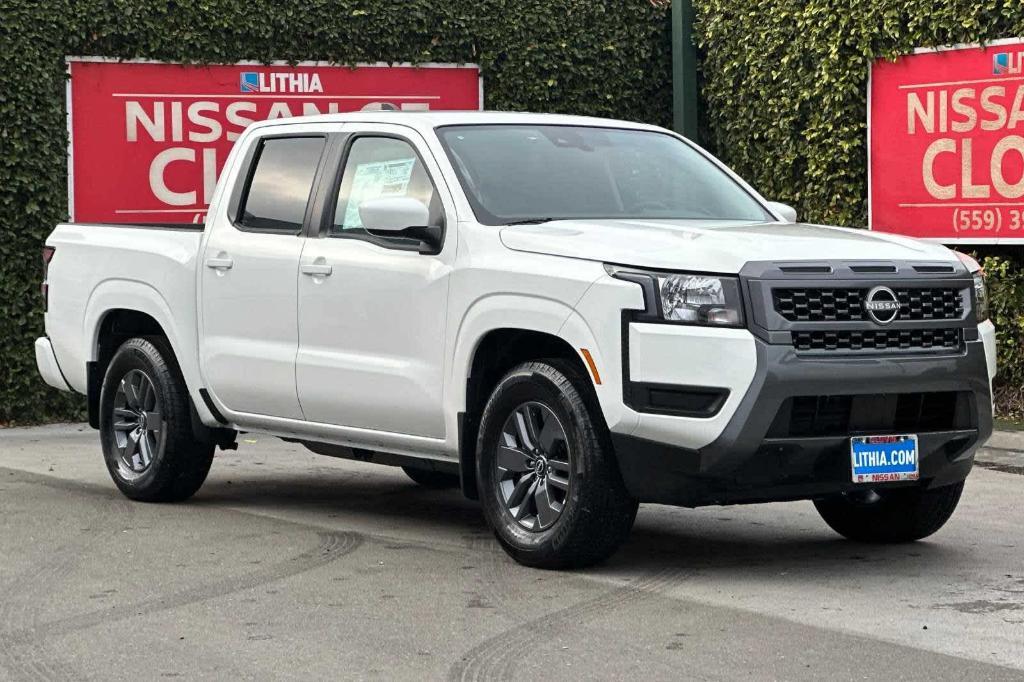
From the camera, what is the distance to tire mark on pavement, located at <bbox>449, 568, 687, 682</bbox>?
6000 mm

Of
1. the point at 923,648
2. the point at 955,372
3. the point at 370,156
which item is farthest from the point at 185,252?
the point at 923,648

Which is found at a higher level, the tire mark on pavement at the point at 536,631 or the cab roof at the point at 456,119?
the cab roof at the point at 456,119

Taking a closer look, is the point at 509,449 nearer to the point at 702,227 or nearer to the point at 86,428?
the point at 702,227

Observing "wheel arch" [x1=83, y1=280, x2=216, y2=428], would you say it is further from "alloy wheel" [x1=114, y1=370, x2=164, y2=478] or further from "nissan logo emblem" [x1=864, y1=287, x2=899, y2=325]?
"nissan logo emblem" [x1=864, y1=287, x2=899, y2=325]

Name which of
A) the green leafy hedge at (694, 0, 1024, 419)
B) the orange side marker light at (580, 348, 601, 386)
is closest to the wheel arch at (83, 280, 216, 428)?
the orange side marker light at (580, 348, 601, 386)

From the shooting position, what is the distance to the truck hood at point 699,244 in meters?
7.26

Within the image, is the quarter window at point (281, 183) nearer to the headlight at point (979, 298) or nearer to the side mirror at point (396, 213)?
the side mirror at point (396, 213)

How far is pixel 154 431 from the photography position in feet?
32.8

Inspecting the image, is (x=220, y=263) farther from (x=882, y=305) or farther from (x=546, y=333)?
(x=882, y=305)

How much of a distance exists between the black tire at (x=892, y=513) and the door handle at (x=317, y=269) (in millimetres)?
2457

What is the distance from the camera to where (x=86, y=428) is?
14.0 m

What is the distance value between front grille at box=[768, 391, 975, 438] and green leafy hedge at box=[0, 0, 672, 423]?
807 centimetres

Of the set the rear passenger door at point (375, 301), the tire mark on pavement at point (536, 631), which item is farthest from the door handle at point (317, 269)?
the tire mark on pavement at point (536, 631)

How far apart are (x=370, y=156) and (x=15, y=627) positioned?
3.04 metres
